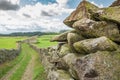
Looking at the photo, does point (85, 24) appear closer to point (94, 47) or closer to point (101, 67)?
point (94, 47)

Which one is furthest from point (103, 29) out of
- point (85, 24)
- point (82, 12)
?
point (82, 12)

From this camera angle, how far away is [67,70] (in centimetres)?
1586

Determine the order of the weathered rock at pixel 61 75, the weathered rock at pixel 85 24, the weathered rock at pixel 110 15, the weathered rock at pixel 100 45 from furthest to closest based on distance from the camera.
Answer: the weathered rock at pixel 61 75 < the weathered rock at pixel 85 24 < the weathered rock at pixel 110 15 < the weathered rock at pixel 100 45

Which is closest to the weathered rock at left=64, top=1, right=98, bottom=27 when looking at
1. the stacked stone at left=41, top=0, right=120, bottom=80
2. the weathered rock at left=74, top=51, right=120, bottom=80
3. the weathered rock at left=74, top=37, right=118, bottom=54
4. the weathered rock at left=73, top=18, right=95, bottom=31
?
the stacked stone at left=41, top=0, right=120, bottom=80

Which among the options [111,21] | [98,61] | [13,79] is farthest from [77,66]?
[13,79]

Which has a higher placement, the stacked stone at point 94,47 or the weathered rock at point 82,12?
the weathered rock at point 82,12

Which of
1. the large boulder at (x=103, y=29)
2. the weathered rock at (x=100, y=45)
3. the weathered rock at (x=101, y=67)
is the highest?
the large boulder at (x=103, y=29)

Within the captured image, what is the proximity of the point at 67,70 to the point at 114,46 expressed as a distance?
4630 mm

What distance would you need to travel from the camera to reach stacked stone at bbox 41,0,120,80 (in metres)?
11.3

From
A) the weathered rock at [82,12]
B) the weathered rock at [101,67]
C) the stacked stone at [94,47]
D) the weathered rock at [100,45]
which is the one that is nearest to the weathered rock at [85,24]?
the stacked stone at [94,47]

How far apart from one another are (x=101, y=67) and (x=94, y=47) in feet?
4.44

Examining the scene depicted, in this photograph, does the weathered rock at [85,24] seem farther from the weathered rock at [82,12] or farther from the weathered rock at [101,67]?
the weathered rock at [101,67]

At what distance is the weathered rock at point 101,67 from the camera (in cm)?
1118

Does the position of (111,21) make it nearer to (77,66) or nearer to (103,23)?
(103,23)
